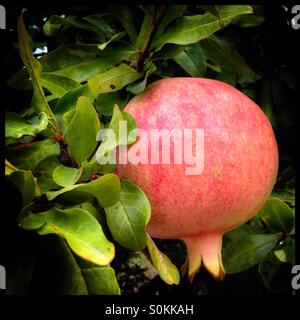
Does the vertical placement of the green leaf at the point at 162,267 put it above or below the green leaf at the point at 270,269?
above

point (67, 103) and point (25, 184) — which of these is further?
point (67, 103)

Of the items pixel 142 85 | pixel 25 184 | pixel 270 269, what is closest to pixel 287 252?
pixel 270 269

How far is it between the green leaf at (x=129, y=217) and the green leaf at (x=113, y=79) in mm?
150

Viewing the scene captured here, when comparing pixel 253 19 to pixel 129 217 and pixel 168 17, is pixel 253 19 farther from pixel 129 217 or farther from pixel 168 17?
pixel 129 217

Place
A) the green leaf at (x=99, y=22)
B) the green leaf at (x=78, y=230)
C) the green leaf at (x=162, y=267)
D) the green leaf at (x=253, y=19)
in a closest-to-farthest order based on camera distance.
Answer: the green leaf at (x=78, y=230), the green leaf at (x=162, y=267), the green leaf at (x=99, y=22), the green leaf at (x=253, y=19)

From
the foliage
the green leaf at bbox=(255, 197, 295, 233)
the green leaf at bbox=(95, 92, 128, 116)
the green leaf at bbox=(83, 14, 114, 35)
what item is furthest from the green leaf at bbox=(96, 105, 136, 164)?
the green leaf at bbox=(255, 197, 295, 233)

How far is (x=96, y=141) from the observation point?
2.36ft

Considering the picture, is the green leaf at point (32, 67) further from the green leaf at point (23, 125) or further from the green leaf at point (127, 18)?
the green leaf at point (127, 18)

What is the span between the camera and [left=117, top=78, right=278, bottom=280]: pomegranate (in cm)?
71

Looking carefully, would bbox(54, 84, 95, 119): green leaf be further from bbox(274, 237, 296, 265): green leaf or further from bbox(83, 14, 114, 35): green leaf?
bbox(274, 237, 296, 265): green leaf

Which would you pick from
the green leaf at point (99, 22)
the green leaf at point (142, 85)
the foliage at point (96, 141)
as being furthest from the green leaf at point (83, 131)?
the green leaf at point (99, 22)

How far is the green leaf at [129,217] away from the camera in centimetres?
72

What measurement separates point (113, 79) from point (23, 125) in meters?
0.15
